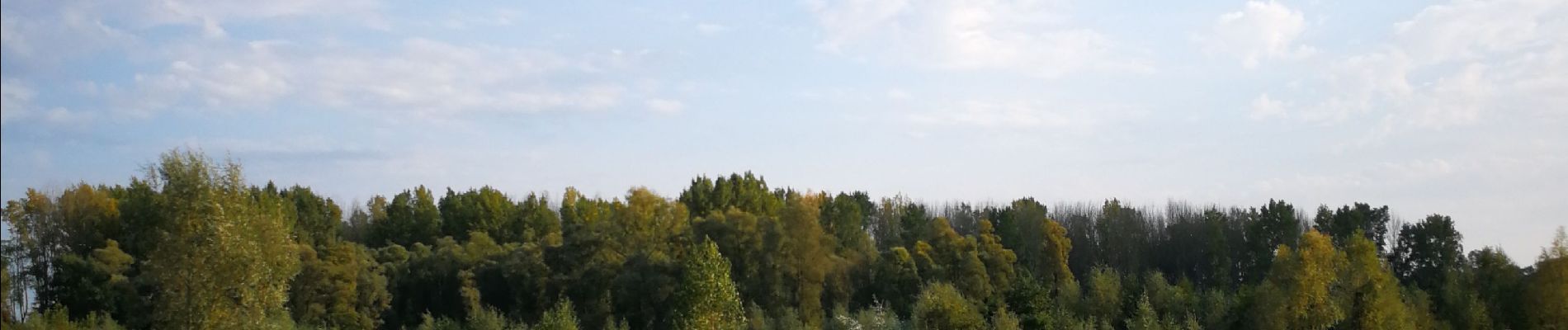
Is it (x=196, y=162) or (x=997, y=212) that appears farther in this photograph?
(x=997, y=212)

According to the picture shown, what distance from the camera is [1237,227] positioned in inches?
3922

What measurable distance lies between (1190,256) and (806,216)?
4155cm

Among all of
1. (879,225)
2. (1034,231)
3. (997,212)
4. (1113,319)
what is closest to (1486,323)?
(1113,319)

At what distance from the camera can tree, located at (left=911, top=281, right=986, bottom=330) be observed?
2073 inches

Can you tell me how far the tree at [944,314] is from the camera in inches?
2073

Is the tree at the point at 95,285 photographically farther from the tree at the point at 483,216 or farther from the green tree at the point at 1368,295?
the green tree at the point at 1368,295

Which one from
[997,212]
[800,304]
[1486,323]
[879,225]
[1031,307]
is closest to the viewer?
[1031,307]

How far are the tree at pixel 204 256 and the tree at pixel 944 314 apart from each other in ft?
99.0

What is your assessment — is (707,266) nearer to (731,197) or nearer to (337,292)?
(337,292)

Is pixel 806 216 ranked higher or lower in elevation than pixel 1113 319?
higher

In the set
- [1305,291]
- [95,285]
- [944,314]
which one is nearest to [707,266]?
[944,314]

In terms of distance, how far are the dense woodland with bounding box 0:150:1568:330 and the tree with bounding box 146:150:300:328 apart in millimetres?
46

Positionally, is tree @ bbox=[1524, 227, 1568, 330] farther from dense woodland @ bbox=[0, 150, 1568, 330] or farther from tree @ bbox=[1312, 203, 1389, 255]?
tree @ bbox=[1312, 203, 1389, 255]

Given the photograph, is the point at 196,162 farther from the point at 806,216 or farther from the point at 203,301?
the point at 806,216
